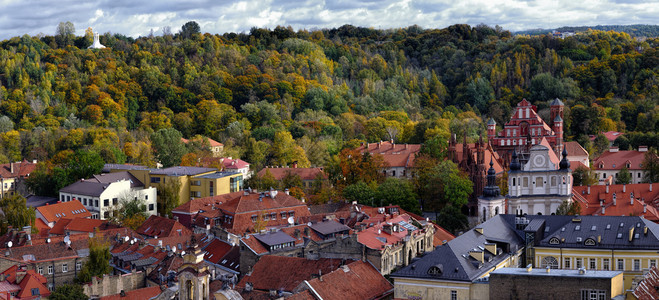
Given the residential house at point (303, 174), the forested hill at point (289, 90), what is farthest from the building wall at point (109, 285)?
the forested hill at point (289, 90)

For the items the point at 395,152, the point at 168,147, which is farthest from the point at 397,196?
the point at 168,147

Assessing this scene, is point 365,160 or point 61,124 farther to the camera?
point 61,124

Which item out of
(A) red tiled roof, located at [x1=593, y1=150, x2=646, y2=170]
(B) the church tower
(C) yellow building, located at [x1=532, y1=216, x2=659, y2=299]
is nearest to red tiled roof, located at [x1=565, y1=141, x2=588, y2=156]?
(A) red tiled roof, located at [x1=593, y1=150, x2=646, y2=170]

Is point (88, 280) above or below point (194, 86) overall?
below

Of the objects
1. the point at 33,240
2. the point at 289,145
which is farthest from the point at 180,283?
the point at 289,145

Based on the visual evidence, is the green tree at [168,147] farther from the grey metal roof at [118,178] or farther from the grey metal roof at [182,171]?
the grey metal roof at [118,178]

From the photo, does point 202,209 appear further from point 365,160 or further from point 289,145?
point 289,145

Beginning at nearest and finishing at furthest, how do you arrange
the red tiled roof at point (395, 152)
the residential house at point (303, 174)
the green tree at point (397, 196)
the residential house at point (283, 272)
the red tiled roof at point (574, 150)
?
the residential house at point (283, 272) < the green tree at point (397, 196) < the residential house at point (303, 174) < the red tiled roof at point (395, 152) < the red tiled roof at point (574, 150)
